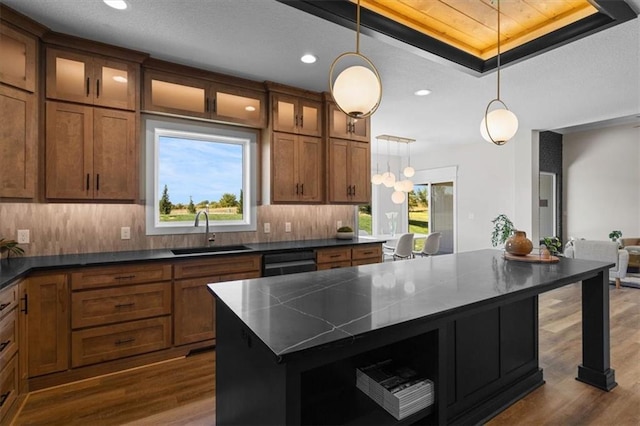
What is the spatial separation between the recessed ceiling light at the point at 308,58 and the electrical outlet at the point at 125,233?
2.31 m

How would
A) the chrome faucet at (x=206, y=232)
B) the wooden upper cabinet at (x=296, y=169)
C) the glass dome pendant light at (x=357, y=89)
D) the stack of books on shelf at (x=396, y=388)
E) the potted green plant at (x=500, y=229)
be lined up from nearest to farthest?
1. the stack of books on shelf at (x=396, y=388)
2. the glass dome pendant light at (x=357, y=89)
3. the chrome faucet at (x=206, y=232)
4. the wooden upper cabinet at (x=296, y=169)
5. the potted green plant at (x=500, y=229)

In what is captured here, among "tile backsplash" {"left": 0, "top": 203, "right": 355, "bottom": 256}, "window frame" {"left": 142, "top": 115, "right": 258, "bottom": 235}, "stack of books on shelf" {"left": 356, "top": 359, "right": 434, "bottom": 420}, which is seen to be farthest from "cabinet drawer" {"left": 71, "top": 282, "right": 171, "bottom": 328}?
"stack of books on shelf" {"left": 356, "top": 359, "right": 434, "bottom": 420}

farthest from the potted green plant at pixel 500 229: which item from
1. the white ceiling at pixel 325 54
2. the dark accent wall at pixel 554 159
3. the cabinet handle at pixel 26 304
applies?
the cabinet handle at pixel 26 304

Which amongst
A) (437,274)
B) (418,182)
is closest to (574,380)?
(437,274)

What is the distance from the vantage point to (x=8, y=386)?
2072 mm

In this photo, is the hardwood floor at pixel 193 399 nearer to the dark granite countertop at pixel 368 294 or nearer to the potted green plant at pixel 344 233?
the dark granite countertop at pixel 368 294

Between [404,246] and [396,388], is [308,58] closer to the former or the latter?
[396,388]

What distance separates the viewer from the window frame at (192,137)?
330 centimetres

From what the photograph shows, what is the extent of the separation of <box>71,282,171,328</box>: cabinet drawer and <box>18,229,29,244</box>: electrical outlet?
0.76 meters

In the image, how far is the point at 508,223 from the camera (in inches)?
245

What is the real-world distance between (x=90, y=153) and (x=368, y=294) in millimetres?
2588

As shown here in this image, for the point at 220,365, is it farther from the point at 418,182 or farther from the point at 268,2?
the point at 418,182

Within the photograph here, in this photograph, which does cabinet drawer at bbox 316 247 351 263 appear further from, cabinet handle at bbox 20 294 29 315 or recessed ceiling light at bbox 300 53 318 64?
cabinet handle at bbox 20 294 29 315

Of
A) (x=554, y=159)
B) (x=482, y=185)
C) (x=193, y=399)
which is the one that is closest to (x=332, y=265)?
(x=193, y=399)
